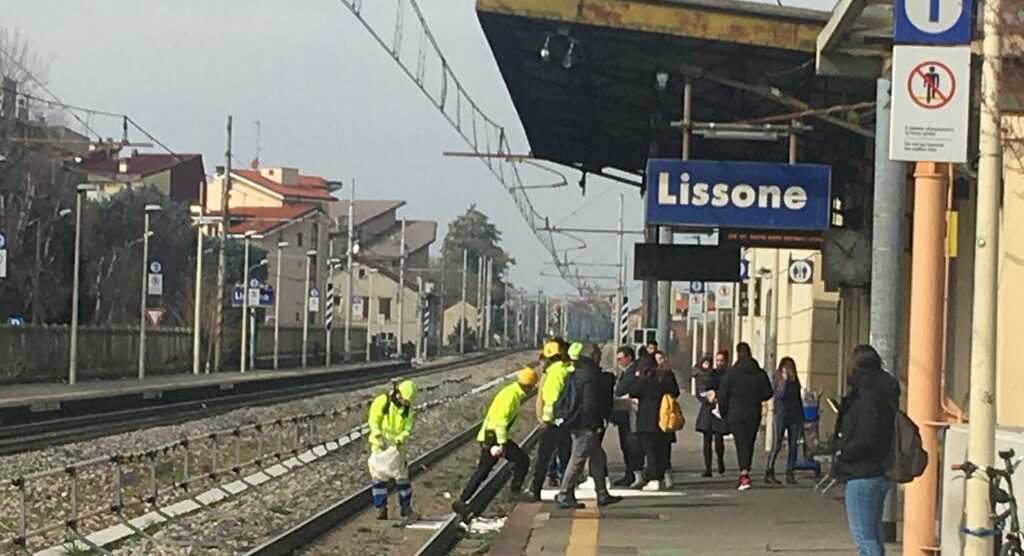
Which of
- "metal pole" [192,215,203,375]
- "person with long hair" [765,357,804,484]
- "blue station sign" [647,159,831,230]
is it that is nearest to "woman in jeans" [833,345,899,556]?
"blue station sign" [647,159,831,230]

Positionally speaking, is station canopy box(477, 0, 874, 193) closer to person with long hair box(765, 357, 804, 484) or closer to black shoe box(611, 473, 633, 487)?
person with long hair box(765, 357, 804, 484)

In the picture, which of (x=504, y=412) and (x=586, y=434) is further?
(x=586, y=434)

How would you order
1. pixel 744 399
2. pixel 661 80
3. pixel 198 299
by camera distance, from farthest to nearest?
pixel 198 299 < pixel 744 399 < pixel 661 80

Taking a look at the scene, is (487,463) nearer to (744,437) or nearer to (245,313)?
(744,437)

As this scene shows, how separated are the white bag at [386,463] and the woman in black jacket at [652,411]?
10.0 ft

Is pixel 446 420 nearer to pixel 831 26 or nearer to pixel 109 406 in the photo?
pixel 109 406

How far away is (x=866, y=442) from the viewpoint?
10961 mm


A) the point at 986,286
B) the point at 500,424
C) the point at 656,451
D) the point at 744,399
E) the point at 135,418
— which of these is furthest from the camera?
the point at 135,418

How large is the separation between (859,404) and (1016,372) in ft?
11.2

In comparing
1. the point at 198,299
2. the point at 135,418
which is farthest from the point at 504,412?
the point at 198,299

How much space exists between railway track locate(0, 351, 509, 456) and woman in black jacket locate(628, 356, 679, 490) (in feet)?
39.4

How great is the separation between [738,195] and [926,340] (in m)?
7.39

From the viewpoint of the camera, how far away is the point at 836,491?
69.6 feet

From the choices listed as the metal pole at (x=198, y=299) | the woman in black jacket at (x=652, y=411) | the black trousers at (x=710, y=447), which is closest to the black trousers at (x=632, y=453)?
the woman in black jacket at (x=652, y=411)
